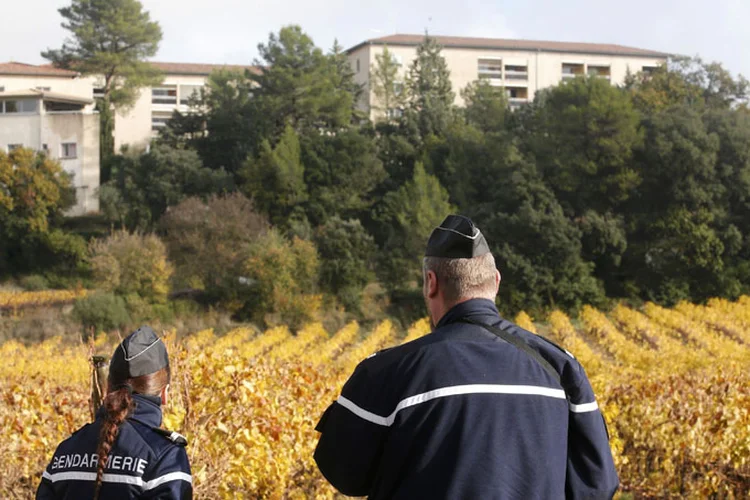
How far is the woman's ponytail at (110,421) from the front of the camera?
10.5 ft

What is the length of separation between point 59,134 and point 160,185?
30.6 feet

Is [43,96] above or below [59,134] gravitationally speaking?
above

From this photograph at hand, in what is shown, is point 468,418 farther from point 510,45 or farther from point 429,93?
point 510,45

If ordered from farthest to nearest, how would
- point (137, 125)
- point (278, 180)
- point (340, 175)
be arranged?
point (137, 125), point (340, 175), point (278, 180)

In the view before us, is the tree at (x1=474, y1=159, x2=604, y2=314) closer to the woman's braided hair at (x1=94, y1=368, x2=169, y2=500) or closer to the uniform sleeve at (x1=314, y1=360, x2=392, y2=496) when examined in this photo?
the woman's braided hair at (x1=94, y1=368, x2=169, y2=500)

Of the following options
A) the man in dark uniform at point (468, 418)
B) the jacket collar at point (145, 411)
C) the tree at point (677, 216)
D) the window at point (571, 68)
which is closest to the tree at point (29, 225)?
the tree at point (677, 216)

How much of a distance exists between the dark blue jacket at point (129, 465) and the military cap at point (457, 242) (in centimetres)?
120

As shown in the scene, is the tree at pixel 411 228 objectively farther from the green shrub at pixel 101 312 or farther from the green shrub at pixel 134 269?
the green shrub at pixel 101 312

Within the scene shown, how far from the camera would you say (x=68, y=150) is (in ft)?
171

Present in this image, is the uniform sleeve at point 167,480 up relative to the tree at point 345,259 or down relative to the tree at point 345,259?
up

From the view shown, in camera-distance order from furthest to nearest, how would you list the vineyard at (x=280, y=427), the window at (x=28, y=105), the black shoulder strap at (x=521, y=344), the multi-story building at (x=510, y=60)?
the multi-story building at (x=510, y=60), the window at (x=28, y=105), the vineyard at (x=280, y=427), the black shoulder strap at (x=521, y=344)

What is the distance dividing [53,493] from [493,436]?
1723mm

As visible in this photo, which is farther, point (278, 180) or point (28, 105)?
point (28, 105)

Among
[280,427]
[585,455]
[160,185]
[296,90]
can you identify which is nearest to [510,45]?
[296,90]
